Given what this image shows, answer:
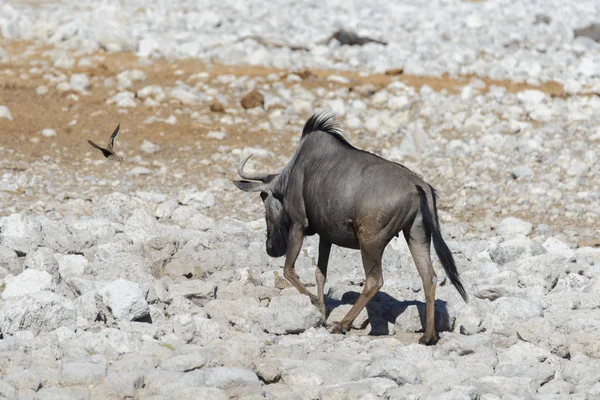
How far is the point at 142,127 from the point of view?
55.1ft

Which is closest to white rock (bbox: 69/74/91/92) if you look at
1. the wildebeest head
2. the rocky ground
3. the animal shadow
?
the rocky ground

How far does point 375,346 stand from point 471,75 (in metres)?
12.5

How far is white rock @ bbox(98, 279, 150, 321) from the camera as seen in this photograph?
784 centimetres

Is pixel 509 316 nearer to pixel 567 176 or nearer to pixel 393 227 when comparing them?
pixel 393 227

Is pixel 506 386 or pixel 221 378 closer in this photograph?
pixel 221 378

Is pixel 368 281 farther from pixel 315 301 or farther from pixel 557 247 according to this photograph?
pixel 557 247

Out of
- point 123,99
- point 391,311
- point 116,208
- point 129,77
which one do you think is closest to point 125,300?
point 391,311

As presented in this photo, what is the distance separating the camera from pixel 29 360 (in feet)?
A: 22.9

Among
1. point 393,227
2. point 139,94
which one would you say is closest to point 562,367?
point 393,227

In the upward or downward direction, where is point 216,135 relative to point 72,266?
downward

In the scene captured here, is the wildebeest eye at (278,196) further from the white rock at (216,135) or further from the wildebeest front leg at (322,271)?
the white rock at (216,135)

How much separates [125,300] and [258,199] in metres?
5.91

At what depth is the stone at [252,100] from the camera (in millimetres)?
17594

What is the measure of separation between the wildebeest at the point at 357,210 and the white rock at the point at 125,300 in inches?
61.5
